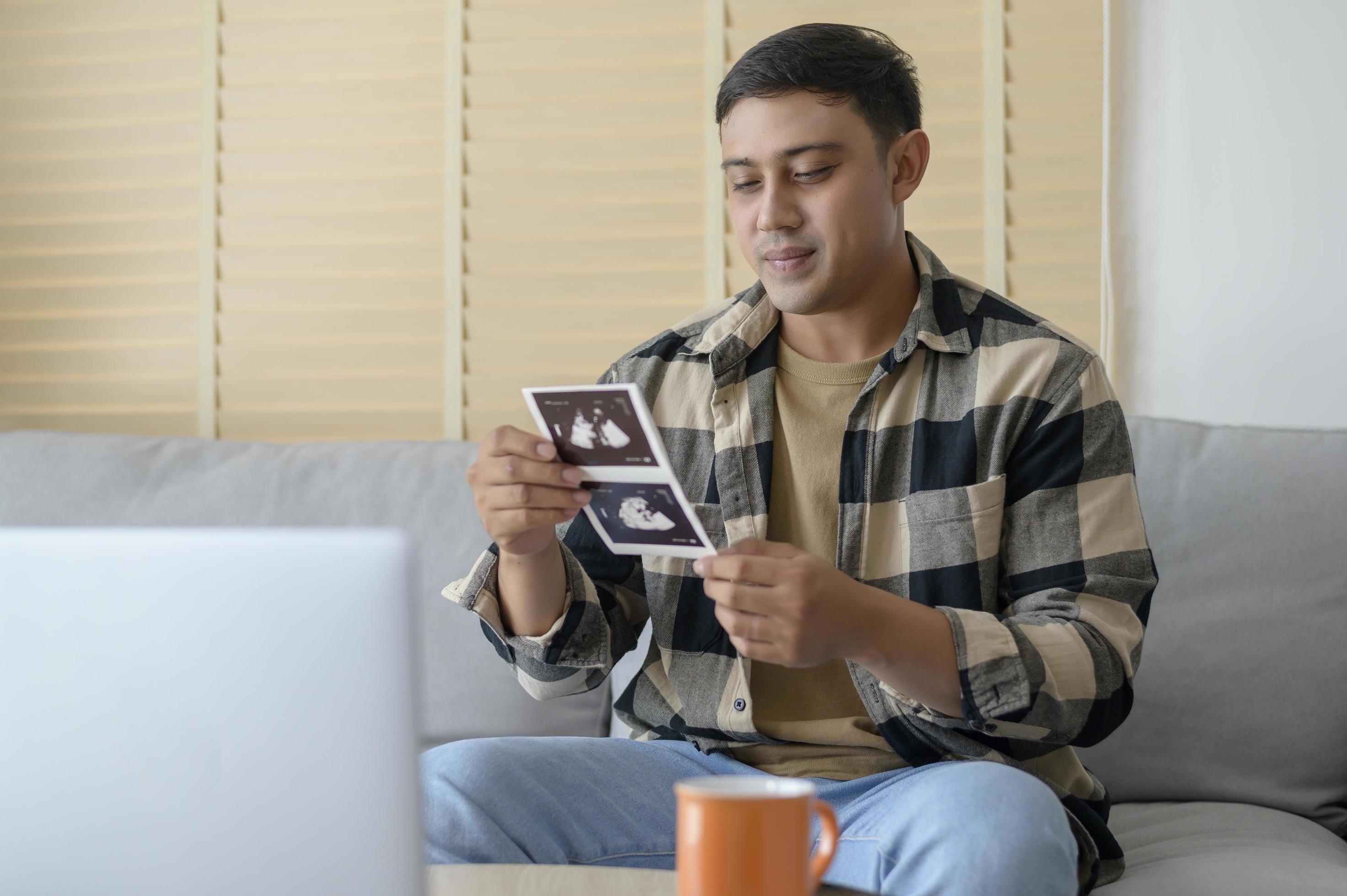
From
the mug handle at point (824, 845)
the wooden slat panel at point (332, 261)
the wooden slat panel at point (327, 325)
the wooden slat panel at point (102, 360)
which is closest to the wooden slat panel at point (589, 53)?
the wooden slat panel at point (332, 261)

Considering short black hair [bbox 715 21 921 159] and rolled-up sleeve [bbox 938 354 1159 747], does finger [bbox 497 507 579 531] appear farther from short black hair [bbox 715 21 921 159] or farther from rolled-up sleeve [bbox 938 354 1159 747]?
short black hair [bbox 715 21 921 159]

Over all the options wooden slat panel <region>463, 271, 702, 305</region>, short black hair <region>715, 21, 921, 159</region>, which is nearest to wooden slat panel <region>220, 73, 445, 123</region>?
wooden slat panel <region>463, 271, 702, 305</region>

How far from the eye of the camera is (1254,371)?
73.4 inches

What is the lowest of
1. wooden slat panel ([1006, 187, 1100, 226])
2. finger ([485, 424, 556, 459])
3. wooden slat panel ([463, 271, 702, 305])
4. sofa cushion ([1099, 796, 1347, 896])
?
sofa cushion ([1099, 796, 1347, 896])

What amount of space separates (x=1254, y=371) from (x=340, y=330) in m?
1.58

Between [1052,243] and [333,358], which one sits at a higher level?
[1052,243]

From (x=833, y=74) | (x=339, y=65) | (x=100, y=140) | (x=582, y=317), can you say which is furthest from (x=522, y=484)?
(x=100, y=140)

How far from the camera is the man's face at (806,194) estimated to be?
125 centimetres

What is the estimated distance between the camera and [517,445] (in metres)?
1.06

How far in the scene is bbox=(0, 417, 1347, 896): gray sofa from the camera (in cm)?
136

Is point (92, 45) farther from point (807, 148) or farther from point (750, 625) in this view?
point (750, 625)

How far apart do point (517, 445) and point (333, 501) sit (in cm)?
74

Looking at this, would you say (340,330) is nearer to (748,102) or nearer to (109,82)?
(109,82)

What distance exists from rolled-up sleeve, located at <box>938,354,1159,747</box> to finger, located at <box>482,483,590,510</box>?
13.6 inches
